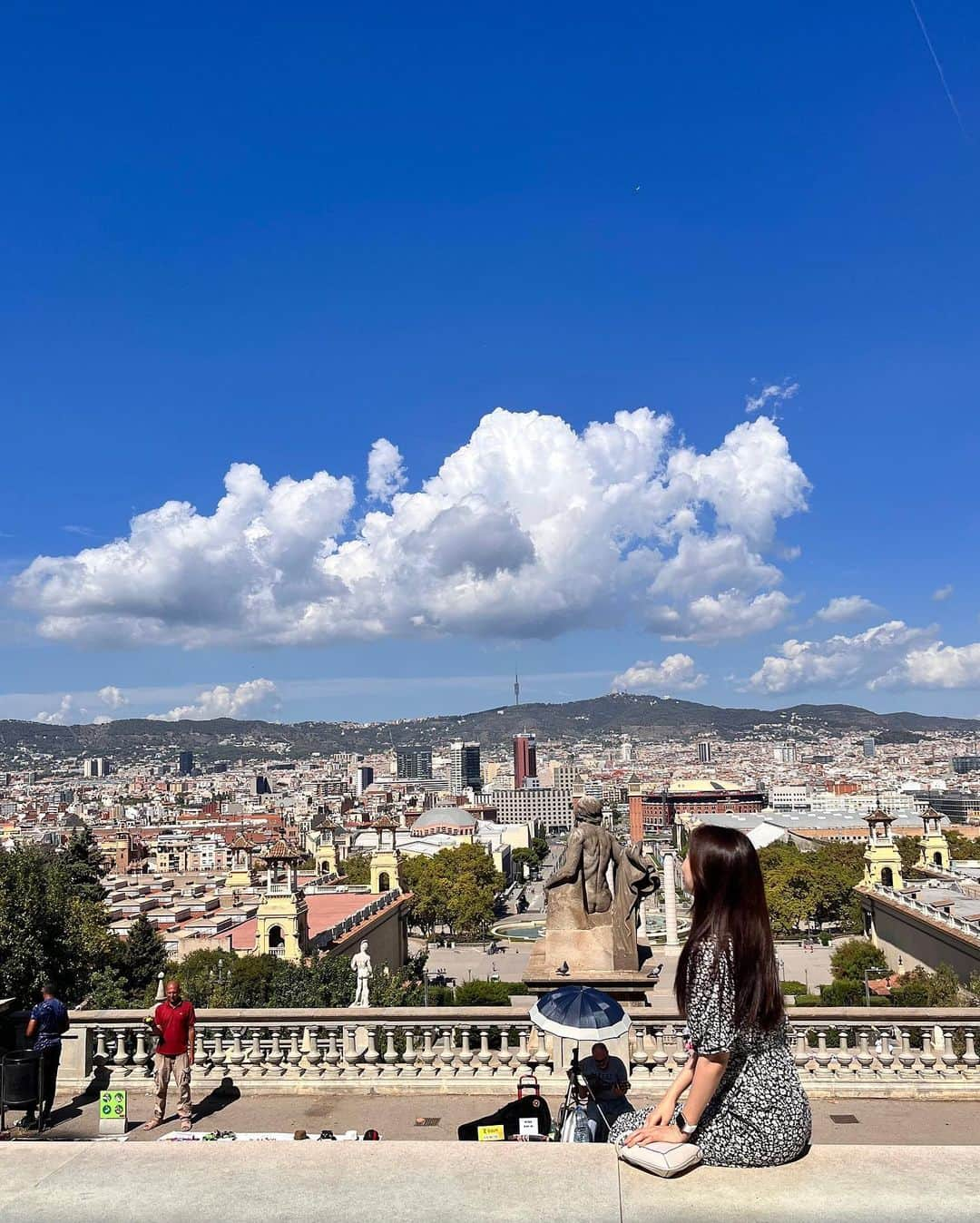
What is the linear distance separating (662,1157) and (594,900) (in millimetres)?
6726

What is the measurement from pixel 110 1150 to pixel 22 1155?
269 millimetres

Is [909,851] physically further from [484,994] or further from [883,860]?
[484,994]

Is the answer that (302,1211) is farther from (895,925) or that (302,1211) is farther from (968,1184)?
(895,925)

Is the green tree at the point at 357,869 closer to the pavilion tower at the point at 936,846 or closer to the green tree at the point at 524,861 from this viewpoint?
the pavilion tower at the point at 936,846

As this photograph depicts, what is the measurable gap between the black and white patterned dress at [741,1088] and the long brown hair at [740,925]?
35 mm

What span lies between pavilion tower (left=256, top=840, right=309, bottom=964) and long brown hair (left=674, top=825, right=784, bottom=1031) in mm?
36079

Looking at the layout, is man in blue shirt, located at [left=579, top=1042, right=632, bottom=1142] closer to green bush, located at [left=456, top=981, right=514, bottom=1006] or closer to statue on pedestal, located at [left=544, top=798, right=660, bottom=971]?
statue on pedestal, located at [left=544, top=798, right=660, bottom=971]

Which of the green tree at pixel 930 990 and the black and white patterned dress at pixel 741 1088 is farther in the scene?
the green tree at pixel 930 990

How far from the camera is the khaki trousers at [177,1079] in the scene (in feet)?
27.0

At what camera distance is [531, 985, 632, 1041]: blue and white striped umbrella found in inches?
275

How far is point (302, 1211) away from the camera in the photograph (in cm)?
282

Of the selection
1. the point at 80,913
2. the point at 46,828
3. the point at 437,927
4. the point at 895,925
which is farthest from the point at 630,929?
the point at 46,828

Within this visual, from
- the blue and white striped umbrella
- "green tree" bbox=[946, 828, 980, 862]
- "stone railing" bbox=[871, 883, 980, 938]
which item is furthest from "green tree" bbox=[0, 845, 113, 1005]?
"green tree" bbox=[946, 828, 980, 862]

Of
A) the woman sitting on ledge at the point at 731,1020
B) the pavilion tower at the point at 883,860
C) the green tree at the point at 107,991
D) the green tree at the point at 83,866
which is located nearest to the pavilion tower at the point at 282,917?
the green tree at the point at 107,991
